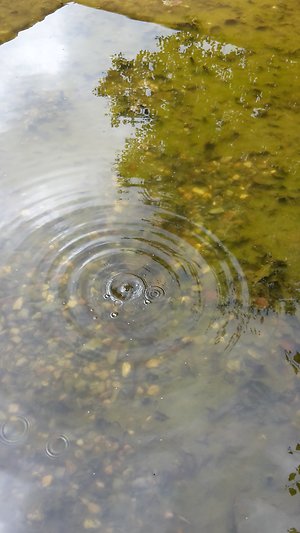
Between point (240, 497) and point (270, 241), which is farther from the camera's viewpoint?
point (270, 241)

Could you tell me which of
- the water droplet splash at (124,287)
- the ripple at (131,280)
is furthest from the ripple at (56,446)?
the water droplet splash at (124,287)

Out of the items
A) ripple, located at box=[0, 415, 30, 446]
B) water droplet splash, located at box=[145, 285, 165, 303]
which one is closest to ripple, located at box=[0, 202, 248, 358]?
water droplet splash, located at box=[145, 285, 165, 303]

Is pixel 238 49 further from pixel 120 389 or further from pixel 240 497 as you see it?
pixel 240 497

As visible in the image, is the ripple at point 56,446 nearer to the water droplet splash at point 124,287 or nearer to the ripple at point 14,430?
the ripple at point 14,430

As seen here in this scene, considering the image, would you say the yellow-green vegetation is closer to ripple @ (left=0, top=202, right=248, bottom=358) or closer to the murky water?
the murky water

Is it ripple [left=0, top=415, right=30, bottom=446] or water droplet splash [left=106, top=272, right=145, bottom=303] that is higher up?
water droplet splash [left=106, top=272, right=145, bottom=303]

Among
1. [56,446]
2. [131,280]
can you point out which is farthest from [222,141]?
[56,446]

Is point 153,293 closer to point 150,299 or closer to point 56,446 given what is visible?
point 150,299

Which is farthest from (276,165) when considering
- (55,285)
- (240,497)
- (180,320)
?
(240,497)
